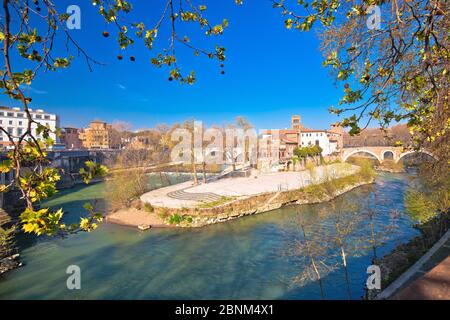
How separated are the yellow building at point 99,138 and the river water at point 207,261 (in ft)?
210

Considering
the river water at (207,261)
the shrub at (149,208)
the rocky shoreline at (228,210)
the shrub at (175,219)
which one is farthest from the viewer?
the shrub at (149,208)

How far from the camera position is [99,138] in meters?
77.4

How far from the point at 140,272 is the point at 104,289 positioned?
6.25ft

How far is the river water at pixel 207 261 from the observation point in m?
11.3

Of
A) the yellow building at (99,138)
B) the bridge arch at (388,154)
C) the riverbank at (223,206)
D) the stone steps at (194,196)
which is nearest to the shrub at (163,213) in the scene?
the riverbank at (223,206)

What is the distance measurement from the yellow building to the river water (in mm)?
64029

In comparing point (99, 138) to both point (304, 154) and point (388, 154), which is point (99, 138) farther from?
point (388, 154)

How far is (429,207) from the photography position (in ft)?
48.8

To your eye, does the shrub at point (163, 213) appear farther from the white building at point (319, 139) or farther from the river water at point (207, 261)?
the white building at point (319, 139)

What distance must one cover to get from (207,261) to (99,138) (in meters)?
74.4

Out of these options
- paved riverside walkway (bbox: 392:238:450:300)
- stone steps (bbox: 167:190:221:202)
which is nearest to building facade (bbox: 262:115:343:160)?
stone steps (bbox: 167:190:221:202)

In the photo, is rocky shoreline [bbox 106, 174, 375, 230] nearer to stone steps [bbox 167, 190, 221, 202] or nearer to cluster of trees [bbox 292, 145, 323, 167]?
stone steps [bbox 167, 190, 221, 202]
